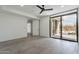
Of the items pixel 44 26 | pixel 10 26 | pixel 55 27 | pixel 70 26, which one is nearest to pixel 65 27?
pixel 70 26

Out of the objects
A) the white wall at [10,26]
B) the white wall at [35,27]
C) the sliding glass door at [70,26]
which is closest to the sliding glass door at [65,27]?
the sliding glass door at [70,26]

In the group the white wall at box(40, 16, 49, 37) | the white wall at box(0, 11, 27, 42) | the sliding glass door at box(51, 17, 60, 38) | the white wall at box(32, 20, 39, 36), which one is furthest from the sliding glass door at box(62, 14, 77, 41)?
the white wall at box(32, 20, 39, 36)

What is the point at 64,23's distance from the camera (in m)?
7.63

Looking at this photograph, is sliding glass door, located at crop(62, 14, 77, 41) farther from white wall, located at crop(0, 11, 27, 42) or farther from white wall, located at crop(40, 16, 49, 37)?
white wall, located at crop(0, 11, 27, 42)

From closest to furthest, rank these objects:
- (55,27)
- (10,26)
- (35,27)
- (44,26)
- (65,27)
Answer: (10,26), (65,27), (55,27), (44,26), (35,27)

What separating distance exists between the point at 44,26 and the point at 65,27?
2941mm

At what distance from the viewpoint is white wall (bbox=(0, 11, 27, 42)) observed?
249 inches

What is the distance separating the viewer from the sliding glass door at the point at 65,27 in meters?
6.63

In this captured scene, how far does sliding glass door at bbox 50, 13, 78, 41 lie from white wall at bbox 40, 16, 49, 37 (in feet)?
2.08

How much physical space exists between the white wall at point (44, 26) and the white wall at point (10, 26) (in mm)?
2533

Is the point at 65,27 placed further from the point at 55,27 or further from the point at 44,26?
the point at 44,26

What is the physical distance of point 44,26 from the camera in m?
9.88

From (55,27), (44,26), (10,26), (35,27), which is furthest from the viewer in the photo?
(35,27)
